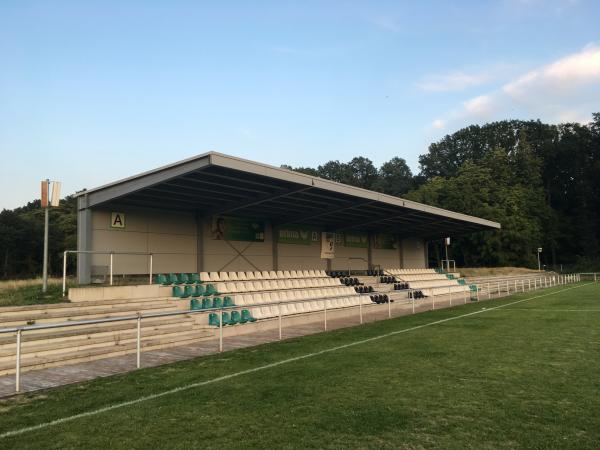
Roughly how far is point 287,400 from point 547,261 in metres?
77.1

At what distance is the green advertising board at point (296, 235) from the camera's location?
23.7m

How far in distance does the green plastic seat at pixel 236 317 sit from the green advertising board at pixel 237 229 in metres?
7.52

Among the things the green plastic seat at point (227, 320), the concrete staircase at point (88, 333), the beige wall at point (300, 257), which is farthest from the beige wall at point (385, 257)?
the concrete staircase at point (88, 333)

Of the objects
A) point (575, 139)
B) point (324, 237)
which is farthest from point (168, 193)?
point (575, 139)

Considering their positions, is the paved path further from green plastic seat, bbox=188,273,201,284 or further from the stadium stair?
green plastic seat, bbox=188,273,201,284

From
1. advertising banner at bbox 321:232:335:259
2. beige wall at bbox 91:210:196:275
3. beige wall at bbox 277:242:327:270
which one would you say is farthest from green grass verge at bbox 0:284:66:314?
advertising banner at bbox 321:232:335:259

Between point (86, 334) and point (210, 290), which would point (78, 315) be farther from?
point (210, 290)

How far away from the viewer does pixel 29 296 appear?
→ 12.2 meters

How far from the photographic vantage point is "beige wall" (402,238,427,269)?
3500 cm

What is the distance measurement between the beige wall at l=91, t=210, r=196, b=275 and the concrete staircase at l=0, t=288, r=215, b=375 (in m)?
3.61

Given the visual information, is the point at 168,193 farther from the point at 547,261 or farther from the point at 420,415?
the point at 547,261

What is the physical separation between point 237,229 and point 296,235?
4.71m

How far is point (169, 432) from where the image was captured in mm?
4582

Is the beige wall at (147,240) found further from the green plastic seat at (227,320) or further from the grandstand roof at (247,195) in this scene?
the green plastic seat at (227,320)
